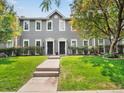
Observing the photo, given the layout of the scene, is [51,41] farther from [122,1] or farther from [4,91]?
[4,91]

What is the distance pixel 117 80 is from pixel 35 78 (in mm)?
4300

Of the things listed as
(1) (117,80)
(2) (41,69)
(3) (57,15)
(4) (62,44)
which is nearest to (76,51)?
(4) (62,44)

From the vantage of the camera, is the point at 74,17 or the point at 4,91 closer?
the point at 4,91

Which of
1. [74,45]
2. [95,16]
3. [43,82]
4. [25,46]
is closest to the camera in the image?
[43,82]

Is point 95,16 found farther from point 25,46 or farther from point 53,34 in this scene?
point 25,46

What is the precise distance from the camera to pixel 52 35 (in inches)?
2067

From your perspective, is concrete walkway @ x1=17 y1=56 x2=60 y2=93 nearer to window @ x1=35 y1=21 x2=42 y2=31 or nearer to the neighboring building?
the neighboring building

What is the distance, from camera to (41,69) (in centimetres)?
1892

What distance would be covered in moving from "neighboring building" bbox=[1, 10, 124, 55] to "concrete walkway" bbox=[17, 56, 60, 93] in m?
33.1

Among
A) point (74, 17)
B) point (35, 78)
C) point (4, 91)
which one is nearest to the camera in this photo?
point (4, 91)

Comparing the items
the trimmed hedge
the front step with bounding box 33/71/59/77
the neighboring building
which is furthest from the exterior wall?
the front step with bounding box 33/71/59/77

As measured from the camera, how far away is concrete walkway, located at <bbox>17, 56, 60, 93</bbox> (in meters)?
13.2

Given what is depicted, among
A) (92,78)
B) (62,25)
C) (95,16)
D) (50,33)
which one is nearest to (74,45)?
(62,25)

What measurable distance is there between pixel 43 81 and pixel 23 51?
33.9 metres
